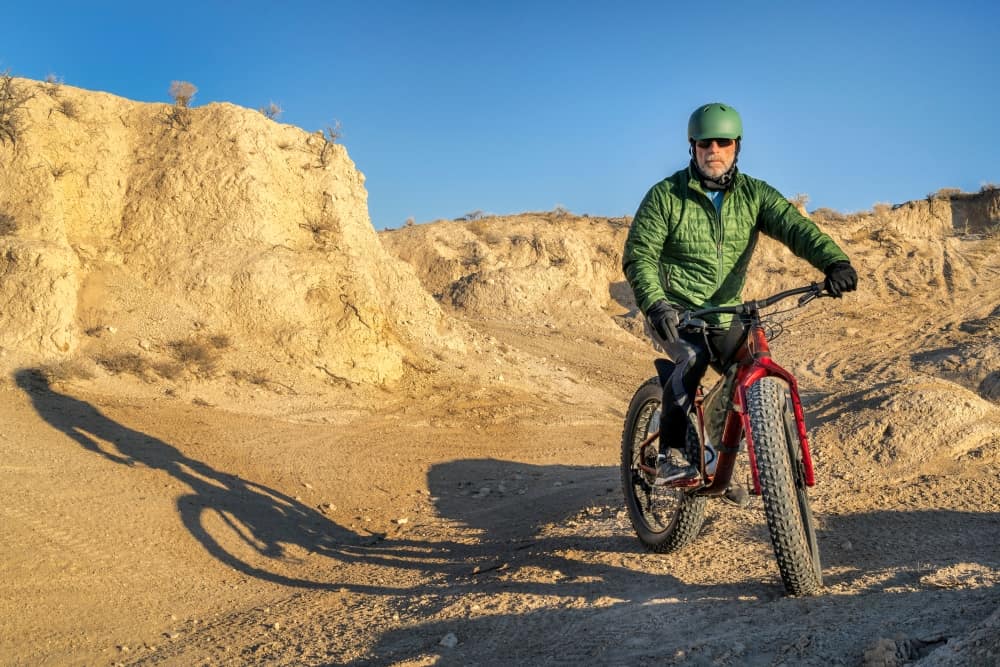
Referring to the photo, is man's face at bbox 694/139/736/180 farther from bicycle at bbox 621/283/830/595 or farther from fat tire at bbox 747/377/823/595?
fat tire at bbox 747/377/823/595

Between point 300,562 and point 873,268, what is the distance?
71.0 feet

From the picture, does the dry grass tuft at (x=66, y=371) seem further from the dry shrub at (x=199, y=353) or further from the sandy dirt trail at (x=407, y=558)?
the dry shrub at (x=199, y=353)

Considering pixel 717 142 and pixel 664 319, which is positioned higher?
pixel 717 142

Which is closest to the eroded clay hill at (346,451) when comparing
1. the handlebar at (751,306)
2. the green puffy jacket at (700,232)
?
the handlebar at (751,306)

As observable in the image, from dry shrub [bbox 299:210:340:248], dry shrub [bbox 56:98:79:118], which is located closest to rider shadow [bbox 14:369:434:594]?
dry shrub [bbox 56:98:79:118]

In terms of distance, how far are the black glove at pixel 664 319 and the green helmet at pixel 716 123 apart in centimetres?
96

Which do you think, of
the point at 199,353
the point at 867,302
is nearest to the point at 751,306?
the point at 199,353

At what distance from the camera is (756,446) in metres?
3.80

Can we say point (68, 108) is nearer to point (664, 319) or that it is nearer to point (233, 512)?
point (233, 512)

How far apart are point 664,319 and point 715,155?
1.02 m

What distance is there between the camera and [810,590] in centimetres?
385

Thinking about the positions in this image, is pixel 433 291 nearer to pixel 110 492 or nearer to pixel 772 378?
pixel 110 492

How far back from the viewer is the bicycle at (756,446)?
378 cm

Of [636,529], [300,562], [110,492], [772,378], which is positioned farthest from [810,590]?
[110,492]
